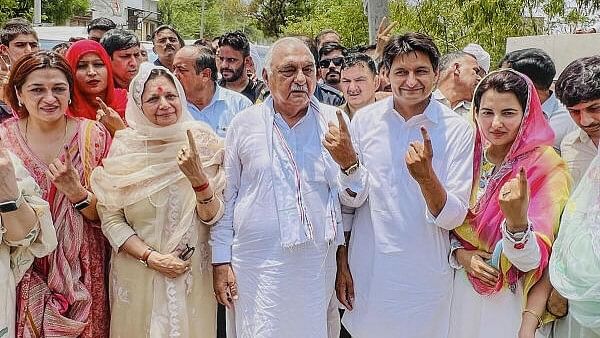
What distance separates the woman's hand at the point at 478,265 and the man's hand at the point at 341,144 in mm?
616

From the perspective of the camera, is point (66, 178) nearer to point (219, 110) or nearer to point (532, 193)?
point (219, 110)

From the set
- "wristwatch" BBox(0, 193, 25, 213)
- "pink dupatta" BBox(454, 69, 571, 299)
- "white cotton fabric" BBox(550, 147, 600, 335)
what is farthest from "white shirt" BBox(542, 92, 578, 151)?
"wristwatch" BBox(0, 193, 25, 213)

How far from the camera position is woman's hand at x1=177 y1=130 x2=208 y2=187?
8.87 feet

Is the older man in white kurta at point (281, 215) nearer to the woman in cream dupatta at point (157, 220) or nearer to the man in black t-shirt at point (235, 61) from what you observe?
the woman in cream dupatta at point (157, 220)

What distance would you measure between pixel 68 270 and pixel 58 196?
1.10 feet

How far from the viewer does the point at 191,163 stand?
2.71 m

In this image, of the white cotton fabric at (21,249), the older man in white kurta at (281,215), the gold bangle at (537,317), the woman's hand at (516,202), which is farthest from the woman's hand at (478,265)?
the white cotton fabric at (21,249)

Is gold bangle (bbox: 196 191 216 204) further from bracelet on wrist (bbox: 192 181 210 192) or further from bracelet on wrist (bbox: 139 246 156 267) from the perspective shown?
bracelet on wrist (bbox: 139 246 156 267)

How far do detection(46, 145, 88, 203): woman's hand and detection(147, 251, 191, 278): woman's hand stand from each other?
0.42m

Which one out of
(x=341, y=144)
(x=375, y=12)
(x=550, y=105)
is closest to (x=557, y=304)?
(x=341, y=144)

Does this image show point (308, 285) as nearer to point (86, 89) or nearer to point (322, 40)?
point (86, 89)

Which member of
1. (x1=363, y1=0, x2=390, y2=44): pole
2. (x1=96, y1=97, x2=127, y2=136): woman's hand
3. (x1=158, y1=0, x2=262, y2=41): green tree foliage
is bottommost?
(x1=96, y1=97, x2=127, y2=136): woman's hand

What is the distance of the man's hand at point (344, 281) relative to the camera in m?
2.93

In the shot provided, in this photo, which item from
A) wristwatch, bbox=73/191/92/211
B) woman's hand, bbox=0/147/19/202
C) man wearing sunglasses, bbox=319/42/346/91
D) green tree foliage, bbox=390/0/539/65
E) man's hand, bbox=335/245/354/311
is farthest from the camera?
green tree foliage, bbox=390/0/539/65
